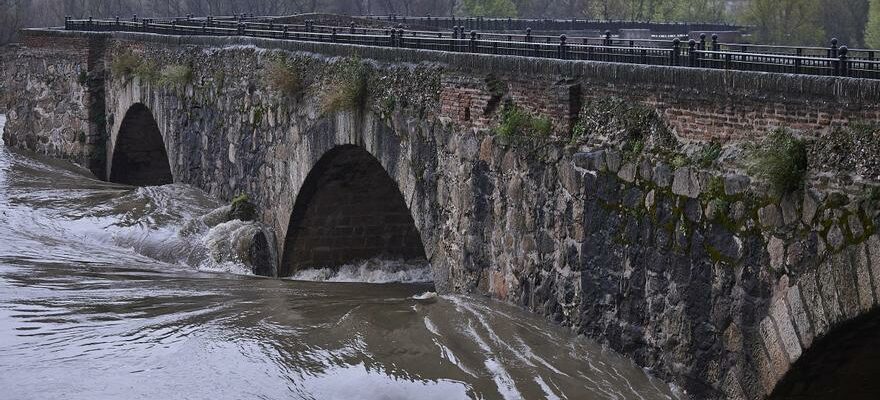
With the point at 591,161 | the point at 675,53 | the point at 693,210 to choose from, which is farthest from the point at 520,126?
the point at 693,210

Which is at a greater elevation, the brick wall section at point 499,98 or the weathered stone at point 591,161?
the brick wall section at point 499,98

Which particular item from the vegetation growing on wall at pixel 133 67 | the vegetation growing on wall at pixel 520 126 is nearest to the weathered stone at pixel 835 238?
the vegetation growing on wall at pixel 520 126

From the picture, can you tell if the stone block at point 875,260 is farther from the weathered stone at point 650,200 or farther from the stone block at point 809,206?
the weathered stone at point 650,200

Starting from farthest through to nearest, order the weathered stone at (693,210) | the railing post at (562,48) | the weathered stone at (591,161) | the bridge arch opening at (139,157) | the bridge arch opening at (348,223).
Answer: the bridge arch opening at (139,157), the bridge arch opening at (348,223), the railing post at (562,48), the weathered stone at (591,161), the weathered stone at (693,210)

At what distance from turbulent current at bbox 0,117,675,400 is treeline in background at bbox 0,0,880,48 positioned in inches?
886

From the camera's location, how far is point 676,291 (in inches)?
439

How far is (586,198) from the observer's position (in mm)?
12359

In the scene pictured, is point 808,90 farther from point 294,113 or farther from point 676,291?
point 294,113

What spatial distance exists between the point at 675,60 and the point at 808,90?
280 centimetres

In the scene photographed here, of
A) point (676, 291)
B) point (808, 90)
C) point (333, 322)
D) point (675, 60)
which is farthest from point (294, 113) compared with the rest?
point (808, 90)

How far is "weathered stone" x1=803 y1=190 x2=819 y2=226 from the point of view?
9.52 metres

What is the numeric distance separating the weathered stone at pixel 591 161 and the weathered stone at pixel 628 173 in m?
0.26

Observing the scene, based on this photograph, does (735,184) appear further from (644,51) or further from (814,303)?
(644,51)

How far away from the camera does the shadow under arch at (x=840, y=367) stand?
→ 9492mm
